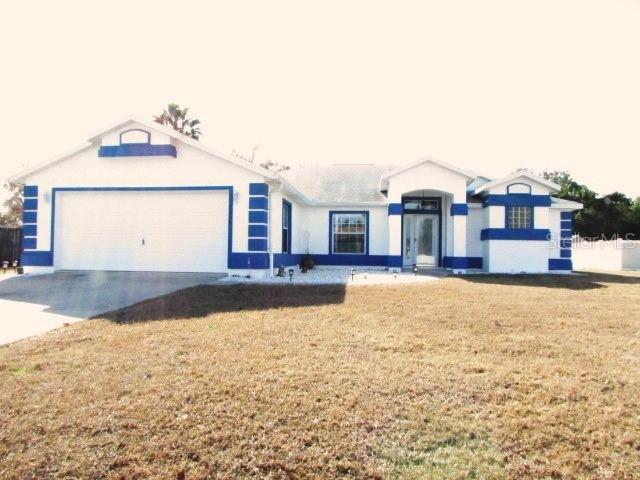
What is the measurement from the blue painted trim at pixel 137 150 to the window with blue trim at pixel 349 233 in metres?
7.95

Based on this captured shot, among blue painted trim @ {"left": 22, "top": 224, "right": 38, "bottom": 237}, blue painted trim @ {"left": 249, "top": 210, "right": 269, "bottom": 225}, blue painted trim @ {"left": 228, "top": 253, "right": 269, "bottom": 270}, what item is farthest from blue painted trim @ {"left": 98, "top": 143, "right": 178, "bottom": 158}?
blue painted trim @ {"left": 228, "top": 253, "right": 269, "bottom": 270}

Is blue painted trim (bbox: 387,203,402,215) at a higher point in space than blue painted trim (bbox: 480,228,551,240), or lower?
higher

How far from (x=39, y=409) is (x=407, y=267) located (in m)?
16.6

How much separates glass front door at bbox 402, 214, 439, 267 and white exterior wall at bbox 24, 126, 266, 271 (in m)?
8.36

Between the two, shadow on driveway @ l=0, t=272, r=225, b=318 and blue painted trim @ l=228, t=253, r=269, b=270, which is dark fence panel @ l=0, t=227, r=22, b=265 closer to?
shadow on driveway @ l=0, t=272, r=225, b=318

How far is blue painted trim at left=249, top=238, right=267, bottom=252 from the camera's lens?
13812 millimetres

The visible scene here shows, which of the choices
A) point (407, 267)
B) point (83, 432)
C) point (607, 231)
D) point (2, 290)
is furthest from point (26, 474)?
point (607, 231)

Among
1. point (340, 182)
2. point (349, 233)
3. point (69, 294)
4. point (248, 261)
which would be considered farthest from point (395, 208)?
point (69, 294)

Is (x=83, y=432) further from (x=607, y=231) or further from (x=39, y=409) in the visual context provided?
(x=607, y=231)

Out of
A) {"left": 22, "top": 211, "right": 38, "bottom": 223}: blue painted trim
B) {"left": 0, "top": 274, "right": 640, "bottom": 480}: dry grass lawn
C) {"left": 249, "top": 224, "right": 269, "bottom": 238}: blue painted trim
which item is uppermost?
{"left": 22, "top": 211, "right": 38, "bottom": 223}: blue painted trim

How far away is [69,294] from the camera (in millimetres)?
10352

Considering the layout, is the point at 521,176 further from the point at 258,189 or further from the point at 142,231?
the point at 142,231

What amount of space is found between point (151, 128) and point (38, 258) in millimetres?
5866

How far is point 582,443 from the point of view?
3.29m
